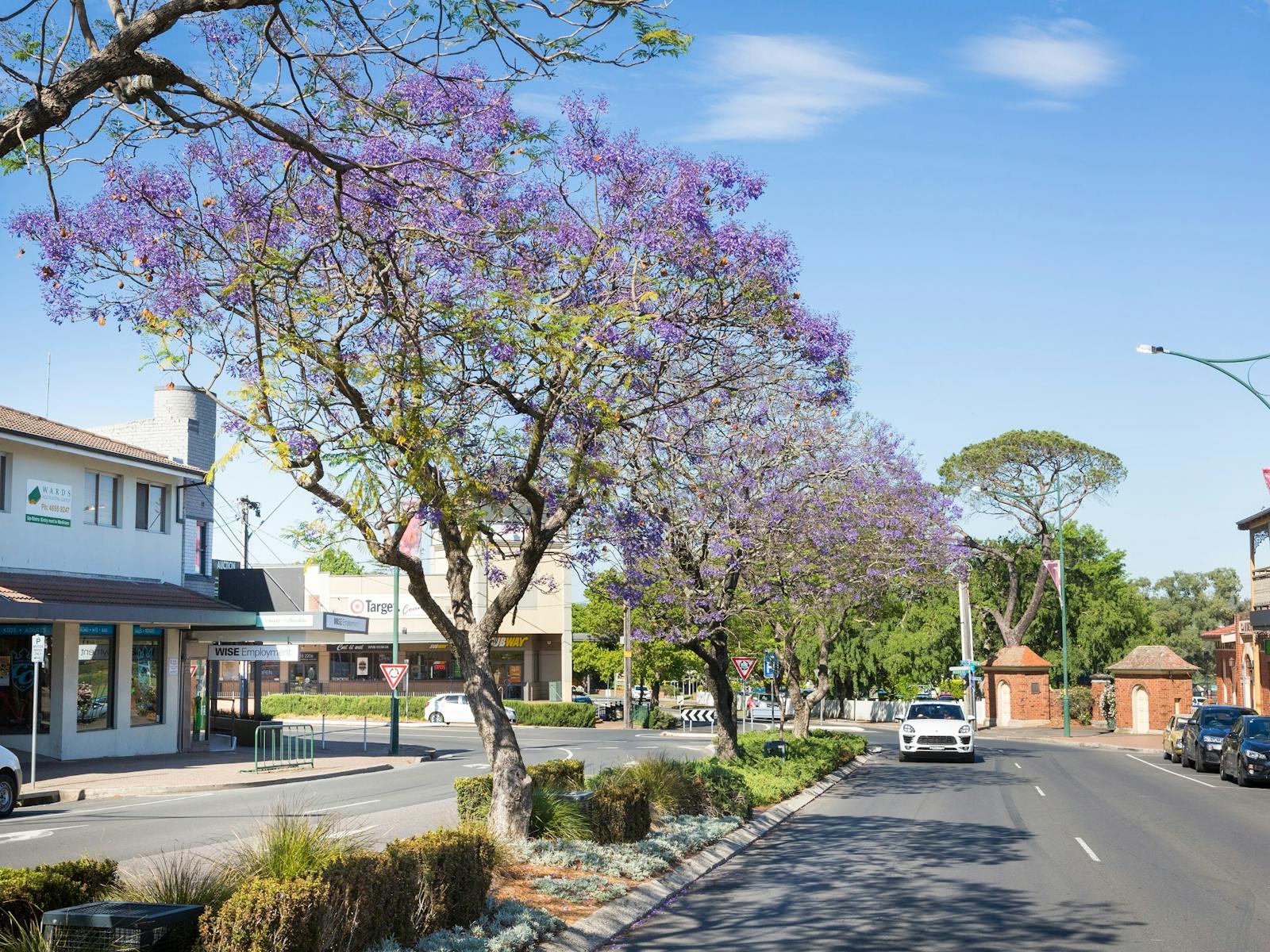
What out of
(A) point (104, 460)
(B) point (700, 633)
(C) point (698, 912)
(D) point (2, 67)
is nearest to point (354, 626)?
(A) point (104, 460)

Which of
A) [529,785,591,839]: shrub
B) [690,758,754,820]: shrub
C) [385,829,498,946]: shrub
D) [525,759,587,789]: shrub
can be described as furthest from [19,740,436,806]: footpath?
[385,829,498,946]: shrub

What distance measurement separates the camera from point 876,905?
11664 millimetres

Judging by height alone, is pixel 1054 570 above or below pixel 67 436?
below

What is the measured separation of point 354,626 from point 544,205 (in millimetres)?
25801

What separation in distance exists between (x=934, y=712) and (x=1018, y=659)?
22758mm

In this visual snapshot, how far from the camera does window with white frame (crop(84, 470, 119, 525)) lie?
3033 centimetres

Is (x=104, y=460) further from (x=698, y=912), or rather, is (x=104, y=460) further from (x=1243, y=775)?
(x=1243, y=775)

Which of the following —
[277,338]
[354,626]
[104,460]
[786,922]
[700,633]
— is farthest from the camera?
[354,626]

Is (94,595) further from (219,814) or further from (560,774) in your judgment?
(560,774)

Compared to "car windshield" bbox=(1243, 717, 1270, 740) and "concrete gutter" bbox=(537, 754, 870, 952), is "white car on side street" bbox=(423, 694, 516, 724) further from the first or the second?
"concrete gutter" bbox=(537, 754, 870, 952)

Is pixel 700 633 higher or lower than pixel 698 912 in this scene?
higher

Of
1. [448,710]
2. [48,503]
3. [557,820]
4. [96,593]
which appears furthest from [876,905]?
[448,710]

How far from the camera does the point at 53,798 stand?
22.7m

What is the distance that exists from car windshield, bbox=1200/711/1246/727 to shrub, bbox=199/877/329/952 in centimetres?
3055
